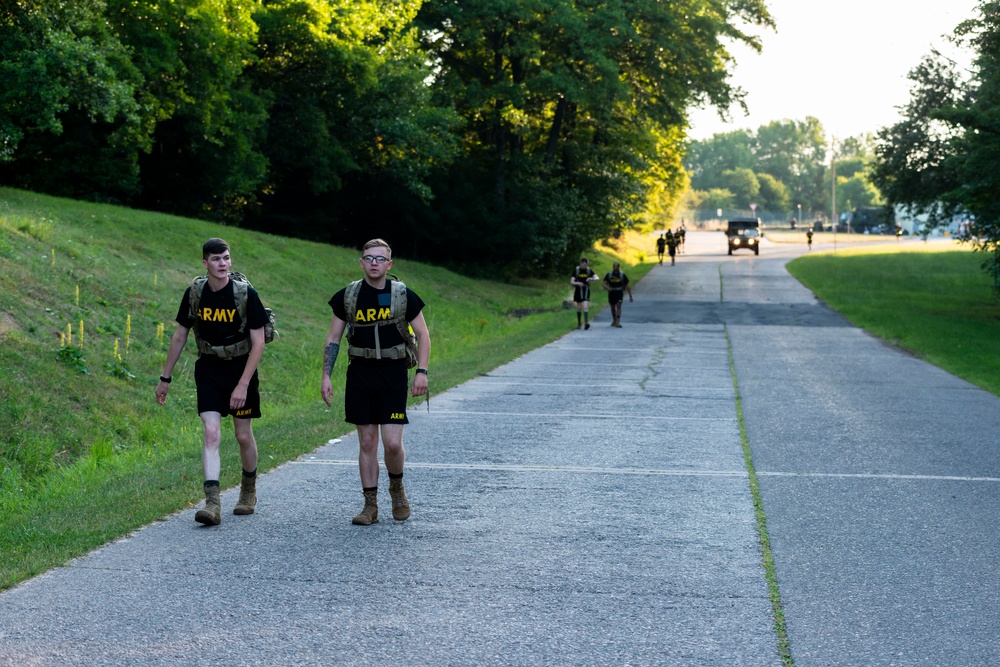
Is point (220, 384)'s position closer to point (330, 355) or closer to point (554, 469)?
point (330, 355)

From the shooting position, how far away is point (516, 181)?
4591 centimetres

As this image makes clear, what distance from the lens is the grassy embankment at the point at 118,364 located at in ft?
28.5

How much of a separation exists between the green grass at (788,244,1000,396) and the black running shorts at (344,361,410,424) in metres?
12.4

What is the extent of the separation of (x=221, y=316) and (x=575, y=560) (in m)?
2.81

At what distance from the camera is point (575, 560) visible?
6.93 metres

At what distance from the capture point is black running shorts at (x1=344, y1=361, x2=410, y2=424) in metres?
7.71

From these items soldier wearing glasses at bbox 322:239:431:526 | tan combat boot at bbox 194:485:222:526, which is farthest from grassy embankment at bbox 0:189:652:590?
soldier wearing glasses at bbox 322:239:431:526

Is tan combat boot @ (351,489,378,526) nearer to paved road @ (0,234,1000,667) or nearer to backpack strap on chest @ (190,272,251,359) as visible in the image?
paved road @ (0,234,1000,667)

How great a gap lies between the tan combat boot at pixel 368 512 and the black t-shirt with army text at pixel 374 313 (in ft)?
2.94

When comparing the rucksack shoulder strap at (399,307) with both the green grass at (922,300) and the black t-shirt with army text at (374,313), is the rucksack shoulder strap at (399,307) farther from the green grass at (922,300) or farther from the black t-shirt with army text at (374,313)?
the green grass at (922,300)

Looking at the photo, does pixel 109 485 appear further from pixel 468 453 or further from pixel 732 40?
pixel 732 40

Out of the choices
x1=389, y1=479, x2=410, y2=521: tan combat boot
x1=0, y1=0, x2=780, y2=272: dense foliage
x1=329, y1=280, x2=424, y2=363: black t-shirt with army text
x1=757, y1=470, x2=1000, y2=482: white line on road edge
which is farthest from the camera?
x1=0, y1=0, x2=780, y2=272: dense foliage

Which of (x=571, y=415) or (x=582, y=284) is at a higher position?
(x=582, y=284)

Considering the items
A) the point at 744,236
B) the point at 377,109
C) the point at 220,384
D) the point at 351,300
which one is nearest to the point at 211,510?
the point at 220,384
